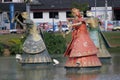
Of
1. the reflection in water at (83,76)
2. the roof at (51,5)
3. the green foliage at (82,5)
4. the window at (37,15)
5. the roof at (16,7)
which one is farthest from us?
the window at (37,15)

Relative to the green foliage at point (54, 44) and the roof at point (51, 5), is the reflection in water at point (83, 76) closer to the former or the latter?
the green foliage at point (54, 44)

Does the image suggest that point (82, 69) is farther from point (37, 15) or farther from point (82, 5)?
point (37, 15)

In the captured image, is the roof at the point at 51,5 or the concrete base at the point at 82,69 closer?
the concrete base at the point at 82,69

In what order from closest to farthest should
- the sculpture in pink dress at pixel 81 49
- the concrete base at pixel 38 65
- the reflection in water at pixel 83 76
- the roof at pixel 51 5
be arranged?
1. the reflection in water at pixel 83 76
2. the sculpture in pink dress at pixel 81 49
3. the concrete base at pixel 38 65
4. the roof at pixel 51 5

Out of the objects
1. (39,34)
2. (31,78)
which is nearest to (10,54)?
(39,34)

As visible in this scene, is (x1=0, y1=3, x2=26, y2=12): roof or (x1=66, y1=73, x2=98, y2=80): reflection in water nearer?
(x1=66, y1=73, x2=98, y2=80): reflection in water

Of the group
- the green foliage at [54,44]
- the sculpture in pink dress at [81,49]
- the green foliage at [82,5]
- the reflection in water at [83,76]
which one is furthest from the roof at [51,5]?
the reflection in water at [83,76]


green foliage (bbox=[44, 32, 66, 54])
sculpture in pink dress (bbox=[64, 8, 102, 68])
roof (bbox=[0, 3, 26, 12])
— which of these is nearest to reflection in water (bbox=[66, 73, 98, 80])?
sculpture in pink dress (bbox=[64, 8, 102, 68])

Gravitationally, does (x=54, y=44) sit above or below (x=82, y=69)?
below

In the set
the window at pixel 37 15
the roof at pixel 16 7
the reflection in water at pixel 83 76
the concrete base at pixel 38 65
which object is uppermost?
the roof at pixel 16 7

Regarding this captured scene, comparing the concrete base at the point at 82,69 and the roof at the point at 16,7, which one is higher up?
the roof at the point at 16,7

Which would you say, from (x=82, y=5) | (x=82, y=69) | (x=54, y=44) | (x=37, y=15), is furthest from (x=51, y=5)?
(x=82, y=69)

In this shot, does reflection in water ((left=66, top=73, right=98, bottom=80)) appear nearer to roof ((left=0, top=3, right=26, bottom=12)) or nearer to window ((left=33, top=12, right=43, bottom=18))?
A: roof ((left=0, top=3, right=26, bottom=12))

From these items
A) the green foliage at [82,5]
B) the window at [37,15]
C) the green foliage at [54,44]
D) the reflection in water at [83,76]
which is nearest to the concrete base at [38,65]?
the reflection in water at [83,76]
